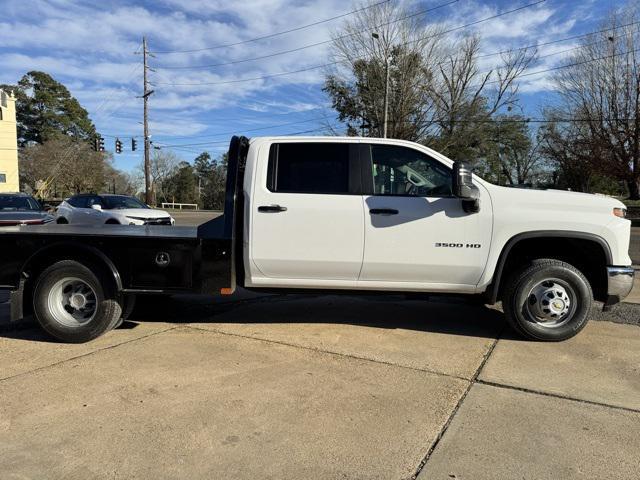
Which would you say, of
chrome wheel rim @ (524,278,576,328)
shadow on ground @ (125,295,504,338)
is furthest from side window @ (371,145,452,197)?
shadow on ground @ (125,295,504,338)

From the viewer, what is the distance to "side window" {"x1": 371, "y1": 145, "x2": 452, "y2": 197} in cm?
507

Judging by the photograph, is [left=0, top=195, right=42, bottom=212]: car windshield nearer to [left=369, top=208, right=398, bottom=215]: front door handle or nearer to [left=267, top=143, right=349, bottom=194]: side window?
[left=267, top=143, right=349, bottom=194]: side window

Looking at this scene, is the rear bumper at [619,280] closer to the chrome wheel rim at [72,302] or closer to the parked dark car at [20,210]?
the chrome wheel rim at [72,302]

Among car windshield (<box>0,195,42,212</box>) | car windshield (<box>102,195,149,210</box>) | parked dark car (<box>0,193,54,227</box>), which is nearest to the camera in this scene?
parked dark car (<box>0,193,54,227</box>)

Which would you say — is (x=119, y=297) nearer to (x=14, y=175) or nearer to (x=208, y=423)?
(x=208, y=423)

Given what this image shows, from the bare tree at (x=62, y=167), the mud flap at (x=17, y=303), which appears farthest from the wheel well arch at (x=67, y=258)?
the bare tree at (x=62, y=167)

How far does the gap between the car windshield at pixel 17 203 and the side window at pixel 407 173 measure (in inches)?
450

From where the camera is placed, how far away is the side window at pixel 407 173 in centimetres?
507

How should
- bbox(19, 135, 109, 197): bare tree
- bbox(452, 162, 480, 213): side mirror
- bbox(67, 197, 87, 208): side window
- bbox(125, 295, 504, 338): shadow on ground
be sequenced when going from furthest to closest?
1. bbox(19, 135, 109, 197): bare tree
2. bbox(67, 197, 87, 208): side window
3. bbox(125, 295, 504, 338): shadow on ground
4. bbox(452, 162, 480, 213): side mirror

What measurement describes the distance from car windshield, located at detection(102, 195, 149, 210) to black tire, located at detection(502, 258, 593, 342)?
42.8 feet

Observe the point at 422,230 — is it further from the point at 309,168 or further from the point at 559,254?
the point at 559,254

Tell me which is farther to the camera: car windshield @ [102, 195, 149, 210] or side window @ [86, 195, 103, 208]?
side window @ [86, 195, 103, 208]

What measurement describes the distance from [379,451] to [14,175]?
59.6m

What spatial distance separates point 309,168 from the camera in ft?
17.1
